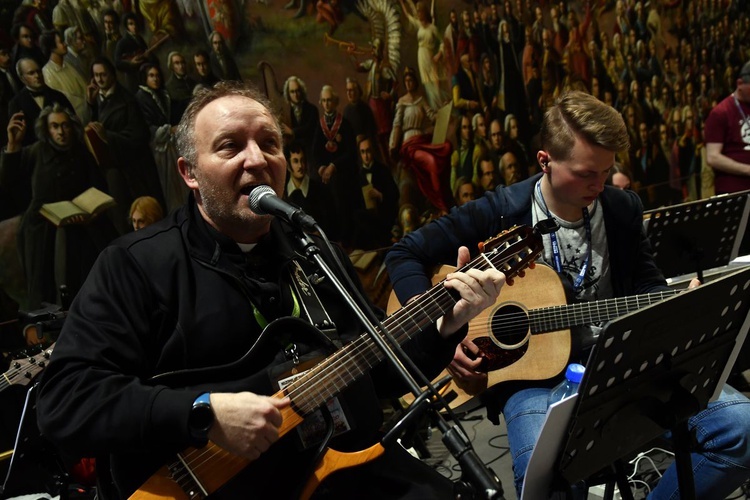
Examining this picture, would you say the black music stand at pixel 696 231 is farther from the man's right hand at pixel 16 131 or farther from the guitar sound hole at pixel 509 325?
the man's right hand at pixel 16 131

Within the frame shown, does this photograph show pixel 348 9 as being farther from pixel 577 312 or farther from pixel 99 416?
pixel 99 416

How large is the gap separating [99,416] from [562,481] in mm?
1326

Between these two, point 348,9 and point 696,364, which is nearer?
point 696,364

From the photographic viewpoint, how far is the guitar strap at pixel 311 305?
2.37 meters

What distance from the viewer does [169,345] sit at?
218cm

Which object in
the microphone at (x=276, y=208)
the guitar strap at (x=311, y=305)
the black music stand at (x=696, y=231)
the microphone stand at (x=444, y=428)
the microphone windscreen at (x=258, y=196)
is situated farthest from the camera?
the black music stand at (x=696, y=231)

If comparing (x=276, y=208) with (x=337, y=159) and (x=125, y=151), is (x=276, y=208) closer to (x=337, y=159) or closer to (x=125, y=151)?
(x=125, y=151)

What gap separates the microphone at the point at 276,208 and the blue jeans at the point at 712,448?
132 centimetres

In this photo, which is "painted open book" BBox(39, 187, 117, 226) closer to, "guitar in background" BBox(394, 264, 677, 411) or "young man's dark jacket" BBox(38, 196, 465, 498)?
"young man's dark jacket" BBox(38, 196, 465, 498)

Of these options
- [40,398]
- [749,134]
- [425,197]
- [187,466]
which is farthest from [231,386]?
[749,134]

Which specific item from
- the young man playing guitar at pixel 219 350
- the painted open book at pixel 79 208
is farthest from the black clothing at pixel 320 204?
the young man playing guitar at pixel 219 350

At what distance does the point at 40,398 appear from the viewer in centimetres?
213

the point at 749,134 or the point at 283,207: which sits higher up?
the point at 283,207

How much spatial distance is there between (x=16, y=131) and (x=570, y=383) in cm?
389
